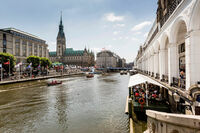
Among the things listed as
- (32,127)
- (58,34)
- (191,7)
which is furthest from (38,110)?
(58,34)

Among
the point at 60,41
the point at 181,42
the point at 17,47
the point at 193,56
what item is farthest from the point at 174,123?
the point at 60,41

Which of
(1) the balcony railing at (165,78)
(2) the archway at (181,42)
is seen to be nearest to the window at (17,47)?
(1) the balcony railing at (165,78)

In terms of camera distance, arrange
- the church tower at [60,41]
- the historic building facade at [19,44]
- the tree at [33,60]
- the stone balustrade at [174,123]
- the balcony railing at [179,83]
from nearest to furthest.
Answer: the stone balustrade at [174,123] → the balcony railing at [179,83] → the tree at [33,60] → the historic building facade at [19,44] → the church tower at [60,41]

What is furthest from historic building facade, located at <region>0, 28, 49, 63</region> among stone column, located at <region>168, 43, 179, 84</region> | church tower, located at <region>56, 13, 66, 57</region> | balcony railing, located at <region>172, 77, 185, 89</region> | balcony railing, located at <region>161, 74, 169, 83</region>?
balcony railing, located at <region>172, 77, 185, 89</region>

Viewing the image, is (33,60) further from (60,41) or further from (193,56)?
(60,41)

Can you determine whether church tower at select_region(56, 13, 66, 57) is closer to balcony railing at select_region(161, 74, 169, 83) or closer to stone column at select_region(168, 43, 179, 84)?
balcony railing at select_region(161, 74, 169, 83)

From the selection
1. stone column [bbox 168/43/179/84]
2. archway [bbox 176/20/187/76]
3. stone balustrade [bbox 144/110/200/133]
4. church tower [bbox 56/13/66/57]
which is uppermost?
church tower [bbox 56/13/66/57]

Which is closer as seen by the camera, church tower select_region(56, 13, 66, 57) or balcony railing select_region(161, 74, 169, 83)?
balcony railing select_region(161, 74, 169, 83)

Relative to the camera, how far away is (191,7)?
9.46 meters

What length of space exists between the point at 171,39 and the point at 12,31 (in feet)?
333

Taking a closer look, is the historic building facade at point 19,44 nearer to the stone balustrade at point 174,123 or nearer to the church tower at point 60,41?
the church tower at point 60,41

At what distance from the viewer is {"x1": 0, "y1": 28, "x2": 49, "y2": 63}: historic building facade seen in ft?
250

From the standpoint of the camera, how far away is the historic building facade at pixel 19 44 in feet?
250

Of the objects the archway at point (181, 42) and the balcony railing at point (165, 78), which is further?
the balcony railing at point (165, 78)
